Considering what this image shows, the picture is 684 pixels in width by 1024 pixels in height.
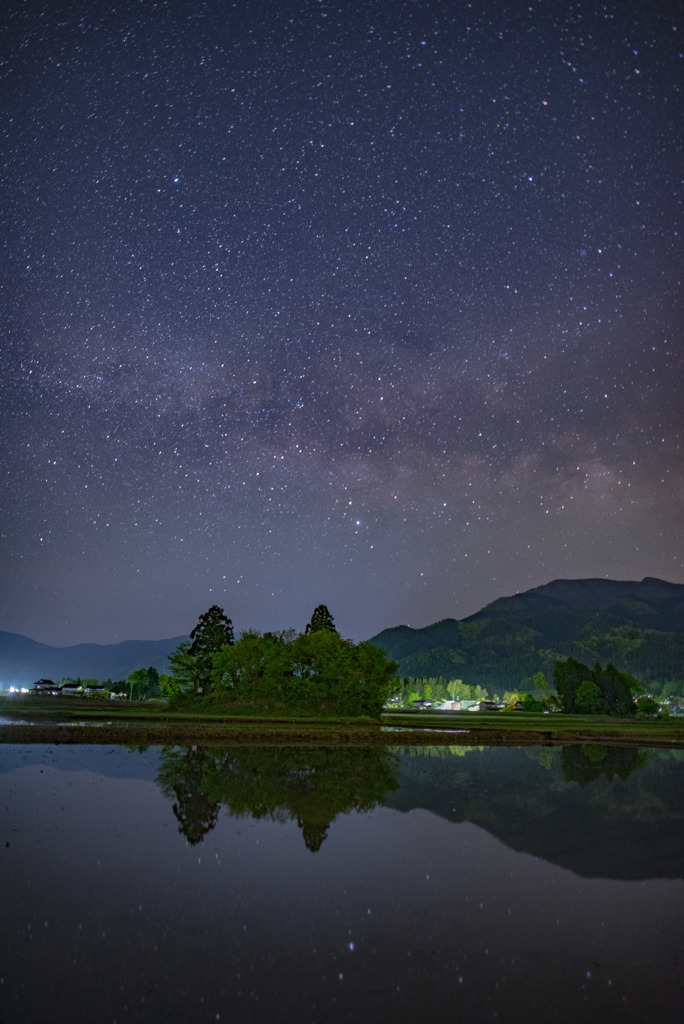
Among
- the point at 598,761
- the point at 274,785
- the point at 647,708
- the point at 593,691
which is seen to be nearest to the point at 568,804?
the point at 274,785

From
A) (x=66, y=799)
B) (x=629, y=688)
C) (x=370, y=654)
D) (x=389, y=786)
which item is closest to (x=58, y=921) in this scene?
(x=66, y=799)

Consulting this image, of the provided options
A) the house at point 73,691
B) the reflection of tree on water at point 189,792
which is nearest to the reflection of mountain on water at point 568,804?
the reflection of tree on water at point 189,792

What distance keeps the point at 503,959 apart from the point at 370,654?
60882 millimetres

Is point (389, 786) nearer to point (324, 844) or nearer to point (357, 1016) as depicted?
point (324, 844)

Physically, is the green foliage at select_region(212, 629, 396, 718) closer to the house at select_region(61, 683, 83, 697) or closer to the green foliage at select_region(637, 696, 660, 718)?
the house at select_region(61, 683, 83, 697)

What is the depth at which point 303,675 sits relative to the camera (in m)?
68.9

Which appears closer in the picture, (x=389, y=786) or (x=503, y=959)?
(x=503, y=959)

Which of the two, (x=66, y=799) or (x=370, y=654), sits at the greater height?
(x=370, y=654)

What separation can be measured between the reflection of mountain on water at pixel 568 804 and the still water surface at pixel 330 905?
13cm

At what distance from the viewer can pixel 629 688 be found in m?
124

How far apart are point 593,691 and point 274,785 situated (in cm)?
11113

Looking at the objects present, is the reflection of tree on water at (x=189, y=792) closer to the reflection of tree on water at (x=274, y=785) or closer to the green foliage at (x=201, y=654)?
the reflection of tree on water at (x=274, y=785)

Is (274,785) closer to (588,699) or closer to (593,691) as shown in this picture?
(588,699)

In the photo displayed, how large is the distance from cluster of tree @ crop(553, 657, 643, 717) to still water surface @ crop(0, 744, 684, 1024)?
104646mm
